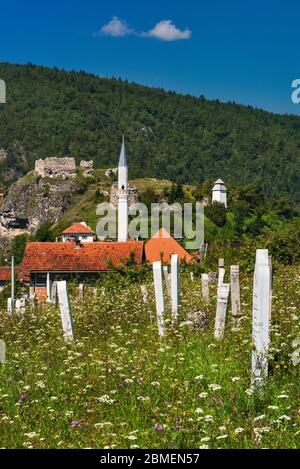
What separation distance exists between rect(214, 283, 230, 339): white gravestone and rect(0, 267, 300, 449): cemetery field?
9 centimetres

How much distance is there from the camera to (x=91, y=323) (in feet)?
39.4

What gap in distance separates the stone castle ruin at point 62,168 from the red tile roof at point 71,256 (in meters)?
96.6

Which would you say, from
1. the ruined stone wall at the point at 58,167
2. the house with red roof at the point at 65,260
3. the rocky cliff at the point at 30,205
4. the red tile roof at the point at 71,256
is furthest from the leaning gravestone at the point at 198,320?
the ruined stone wall at the point at 58,167

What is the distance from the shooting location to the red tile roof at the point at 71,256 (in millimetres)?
44719

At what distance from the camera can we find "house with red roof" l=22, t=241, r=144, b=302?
44594 millimetres

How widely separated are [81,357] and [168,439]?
312 cm

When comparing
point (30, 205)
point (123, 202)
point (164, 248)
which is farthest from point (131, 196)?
point (30, 205)

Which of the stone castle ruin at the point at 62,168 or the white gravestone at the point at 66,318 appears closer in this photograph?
the white gravestone at the point at 66,318

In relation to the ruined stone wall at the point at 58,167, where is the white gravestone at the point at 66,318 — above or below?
below

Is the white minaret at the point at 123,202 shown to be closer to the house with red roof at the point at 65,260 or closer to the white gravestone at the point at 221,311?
the house with red roof at the point at 65,260

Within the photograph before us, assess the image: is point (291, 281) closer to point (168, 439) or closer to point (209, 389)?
point (209, 389)

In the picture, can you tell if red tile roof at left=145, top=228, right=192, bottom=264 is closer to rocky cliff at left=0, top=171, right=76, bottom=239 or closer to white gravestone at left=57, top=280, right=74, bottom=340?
white gravestone at left=57, top=280, right=74, bottom=340

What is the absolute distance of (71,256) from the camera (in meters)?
45.8

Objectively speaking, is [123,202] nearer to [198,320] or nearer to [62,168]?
[62,168]
